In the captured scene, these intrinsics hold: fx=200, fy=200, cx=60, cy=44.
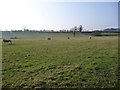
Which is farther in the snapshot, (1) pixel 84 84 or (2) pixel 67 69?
(2) pixel 67 69

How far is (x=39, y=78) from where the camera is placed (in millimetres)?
9836

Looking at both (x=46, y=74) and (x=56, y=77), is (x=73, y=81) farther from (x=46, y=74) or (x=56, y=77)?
(x=46, y=74)

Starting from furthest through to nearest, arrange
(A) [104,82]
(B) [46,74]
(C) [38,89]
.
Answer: (B) [46,74], (A) [104,82], (C) [38,89]

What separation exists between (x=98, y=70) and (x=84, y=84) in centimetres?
242

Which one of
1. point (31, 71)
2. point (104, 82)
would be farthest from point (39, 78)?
point (104, 82)

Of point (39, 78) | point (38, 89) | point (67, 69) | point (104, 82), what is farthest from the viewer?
point (67, 69)

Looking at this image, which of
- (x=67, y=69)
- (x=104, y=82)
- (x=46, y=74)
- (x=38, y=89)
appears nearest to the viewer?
(x=38, y=89)

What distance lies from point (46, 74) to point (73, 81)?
74.3 inches

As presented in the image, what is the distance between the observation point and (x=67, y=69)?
11.4 meters

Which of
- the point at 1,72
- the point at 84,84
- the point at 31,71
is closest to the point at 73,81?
the point at 84,84

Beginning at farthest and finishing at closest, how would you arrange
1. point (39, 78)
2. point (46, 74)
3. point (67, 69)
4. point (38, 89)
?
point (67, 69) → point (46, 74) → point (39, 78) → point (38, 89)

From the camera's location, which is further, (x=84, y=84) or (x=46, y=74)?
(x=46, y=74)

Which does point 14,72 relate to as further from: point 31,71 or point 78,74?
point 78,74

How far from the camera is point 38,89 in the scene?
28.0ft
